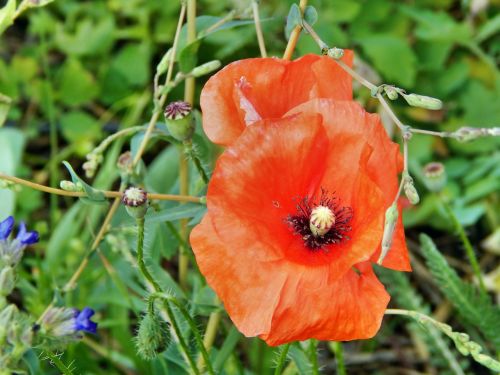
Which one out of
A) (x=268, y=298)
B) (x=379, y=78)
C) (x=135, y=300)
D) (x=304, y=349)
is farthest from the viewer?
(x=379, y=78)

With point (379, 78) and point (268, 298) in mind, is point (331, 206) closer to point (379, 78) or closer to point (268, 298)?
point (268, 298)

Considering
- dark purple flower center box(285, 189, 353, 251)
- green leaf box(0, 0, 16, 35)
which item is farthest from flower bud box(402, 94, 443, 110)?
green leaf box(0, 0, 16, 35)

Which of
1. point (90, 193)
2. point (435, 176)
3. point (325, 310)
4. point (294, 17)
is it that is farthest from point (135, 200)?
point (435, 176)

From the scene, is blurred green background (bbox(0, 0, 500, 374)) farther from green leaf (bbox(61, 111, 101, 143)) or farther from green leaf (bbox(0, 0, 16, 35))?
green leaf (bbox(0, 0, 16, 35))

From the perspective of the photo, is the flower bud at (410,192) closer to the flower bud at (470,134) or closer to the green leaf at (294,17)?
the flower bud at (470,134)

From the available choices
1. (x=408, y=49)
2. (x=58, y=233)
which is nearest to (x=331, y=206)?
(x=58, y=233)
